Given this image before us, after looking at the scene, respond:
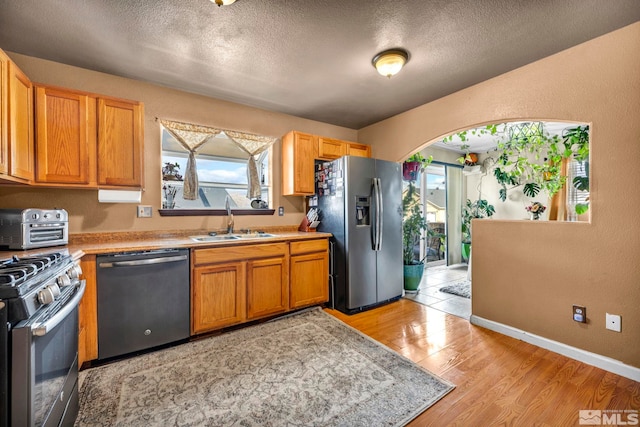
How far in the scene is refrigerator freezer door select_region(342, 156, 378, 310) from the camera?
312 cm

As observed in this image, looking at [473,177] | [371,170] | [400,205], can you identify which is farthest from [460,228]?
[371,170]

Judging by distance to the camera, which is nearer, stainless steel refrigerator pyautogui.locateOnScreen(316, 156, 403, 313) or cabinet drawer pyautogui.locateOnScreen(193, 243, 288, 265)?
cabinet drawer pyautogui.locateOnScreen(193, 243, 288, 265)

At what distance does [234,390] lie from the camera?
5.91 feet

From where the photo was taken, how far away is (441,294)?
3.84 meters

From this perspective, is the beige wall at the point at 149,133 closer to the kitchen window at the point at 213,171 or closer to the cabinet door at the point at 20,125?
the kitchen window at the point at 213,171

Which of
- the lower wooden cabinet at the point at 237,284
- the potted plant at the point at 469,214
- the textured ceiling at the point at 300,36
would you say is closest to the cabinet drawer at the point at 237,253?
the lower wooden cabinet at the point at 237,284

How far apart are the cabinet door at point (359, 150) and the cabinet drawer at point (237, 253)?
6.06 feet

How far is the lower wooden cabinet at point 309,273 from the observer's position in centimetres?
305

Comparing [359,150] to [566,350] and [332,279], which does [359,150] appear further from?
[566,350]

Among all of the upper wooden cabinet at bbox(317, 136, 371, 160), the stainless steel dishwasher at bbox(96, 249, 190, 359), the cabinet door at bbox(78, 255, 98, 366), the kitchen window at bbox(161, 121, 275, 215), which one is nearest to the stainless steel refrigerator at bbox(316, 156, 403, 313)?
the upper wooden cabinet at bbox(317, 136, 371, 160)

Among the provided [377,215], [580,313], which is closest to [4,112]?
[377,215]

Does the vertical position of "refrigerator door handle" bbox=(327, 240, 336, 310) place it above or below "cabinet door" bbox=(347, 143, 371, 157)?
below

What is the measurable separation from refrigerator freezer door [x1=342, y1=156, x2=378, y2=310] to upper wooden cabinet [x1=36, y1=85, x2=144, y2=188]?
2133mm

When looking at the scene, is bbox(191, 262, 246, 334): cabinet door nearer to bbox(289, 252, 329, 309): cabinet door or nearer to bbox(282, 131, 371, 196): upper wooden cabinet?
bbox(289, 252, 329, 309): cabinet door
